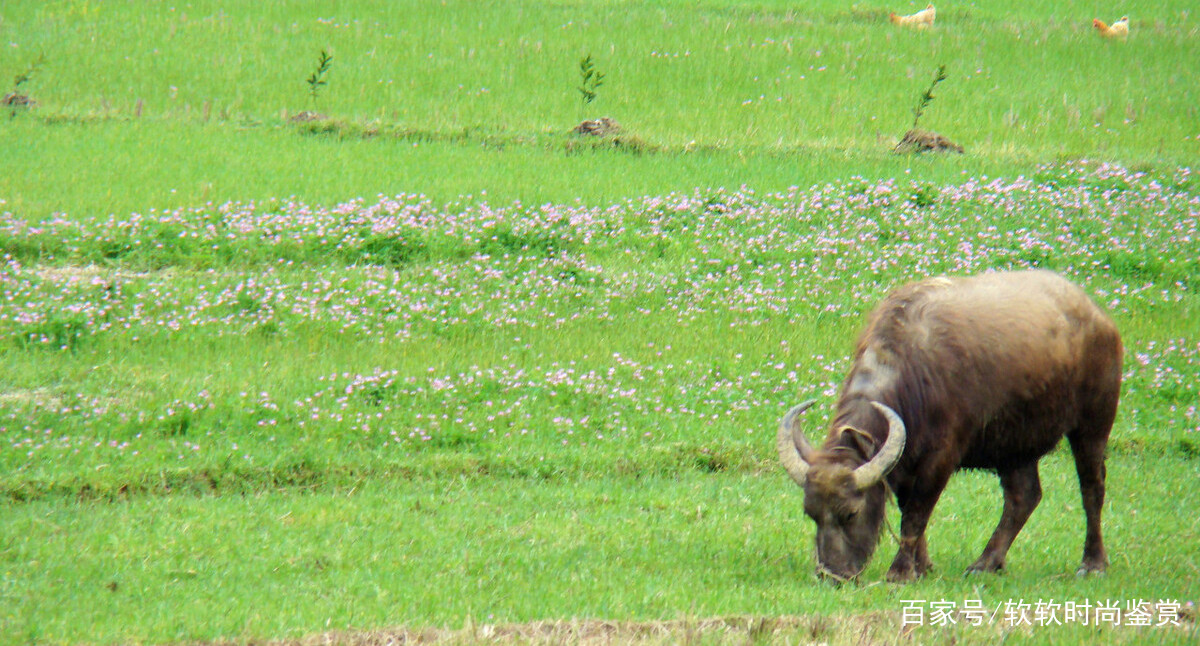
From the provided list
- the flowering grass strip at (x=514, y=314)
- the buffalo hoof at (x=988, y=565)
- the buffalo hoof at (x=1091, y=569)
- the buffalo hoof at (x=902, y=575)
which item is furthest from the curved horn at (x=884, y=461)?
the flowering grass strip at (x=514, y=314)

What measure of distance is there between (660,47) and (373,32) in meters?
5.59

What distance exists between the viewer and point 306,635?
5.33 metres

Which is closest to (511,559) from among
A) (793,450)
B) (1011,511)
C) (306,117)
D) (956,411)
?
(793,450)

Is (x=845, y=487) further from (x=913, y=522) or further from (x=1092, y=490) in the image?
(x=1092, y=490)

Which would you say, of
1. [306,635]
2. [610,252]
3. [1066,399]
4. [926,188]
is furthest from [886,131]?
[306,635]

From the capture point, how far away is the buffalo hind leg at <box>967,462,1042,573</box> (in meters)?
6.99

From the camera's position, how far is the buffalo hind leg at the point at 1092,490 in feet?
23.1

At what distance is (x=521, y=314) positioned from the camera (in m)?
12.0

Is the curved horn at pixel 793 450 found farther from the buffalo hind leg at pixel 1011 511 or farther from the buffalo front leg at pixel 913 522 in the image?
the buffalo hind leg at pixel 1011 511

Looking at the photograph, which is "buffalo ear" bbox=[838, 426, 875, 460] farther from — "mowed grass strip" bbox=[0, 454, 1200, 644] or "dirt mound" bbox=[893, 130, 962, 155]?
"dirt mound" bbox=[893, 130, 962, 155]

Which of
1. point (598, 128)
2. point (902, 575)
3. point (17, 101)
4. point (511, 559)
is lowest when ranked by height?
point (17, 101)

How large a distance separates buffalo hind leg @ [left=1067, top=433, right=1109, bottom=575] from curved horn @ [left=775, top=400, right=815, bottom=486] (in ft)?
5.90

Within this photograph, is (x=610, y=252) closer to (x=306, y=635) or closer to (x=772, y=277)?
(x=772, y=277)

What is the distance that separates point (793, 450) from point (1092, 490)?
2.11 metres
